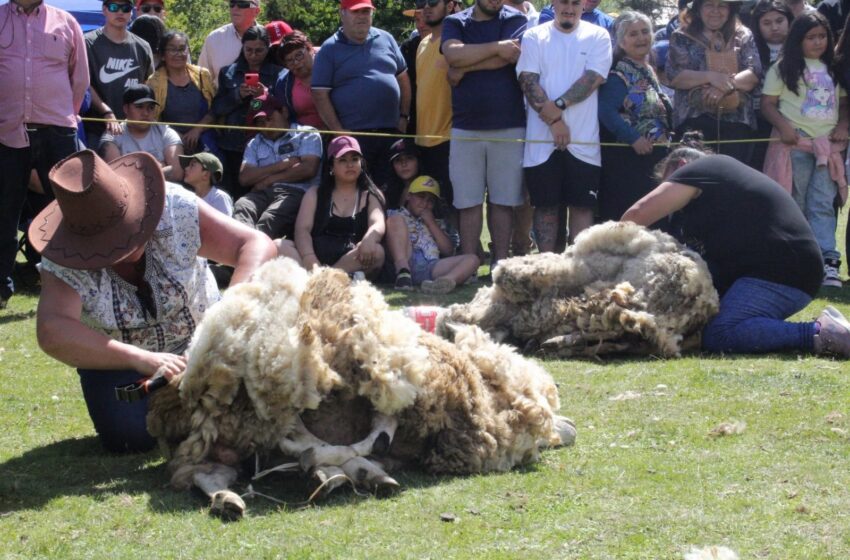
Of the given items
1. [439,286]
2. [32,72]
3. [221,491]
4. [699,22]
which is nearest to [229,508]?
[221,491]

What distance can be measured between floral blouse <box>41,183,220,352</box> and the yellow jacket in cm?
601

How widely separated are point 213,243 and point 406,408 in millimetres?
1253

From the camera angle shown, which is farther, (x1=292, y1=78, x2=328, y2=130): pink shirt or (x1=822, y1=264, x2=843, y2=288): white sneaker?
(x1=292, y1=78, x2=328, y2=130): pink shirt

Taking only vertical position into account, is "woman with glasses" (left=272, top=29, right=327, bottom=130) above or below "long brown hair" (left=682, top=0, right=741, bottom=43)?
below

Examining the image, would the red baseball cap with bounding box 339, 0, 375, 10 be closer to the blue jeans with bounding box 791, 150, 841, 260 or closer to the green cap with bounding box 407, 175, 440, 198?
the green cap with bounding box 407, 175, 440, 198

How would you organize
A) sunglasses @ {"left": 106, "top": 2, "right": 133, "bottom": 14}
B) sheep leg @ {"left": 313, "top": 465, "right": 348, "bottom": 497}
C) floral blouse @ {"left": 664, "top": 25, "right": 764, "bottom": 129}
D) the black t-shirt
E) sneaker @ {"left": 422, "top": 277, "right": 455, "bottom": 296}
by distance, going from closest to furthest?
sheep leg @ {"left": 313, "top": 465, "right": 348, "bottom": 497}, the black t-shirt, sneaker @ {"left": 422, "top": 277, "right": 455, "bottom": 296}, floral blouse @ {"left": 664, "top": 25, "right": 764, "bottom": 129}, sunglasses @ {"left": 106, "top": 2, "right": 133, "bottom": 14}

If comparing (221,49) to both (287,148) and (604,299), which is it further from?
(604,299)

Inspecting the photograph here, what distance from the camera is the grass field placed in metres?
3.84

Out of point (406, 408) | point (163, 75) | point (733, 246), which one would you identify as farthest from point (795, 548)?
point (163, 75)

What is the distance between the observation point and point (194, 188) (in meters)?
9.88

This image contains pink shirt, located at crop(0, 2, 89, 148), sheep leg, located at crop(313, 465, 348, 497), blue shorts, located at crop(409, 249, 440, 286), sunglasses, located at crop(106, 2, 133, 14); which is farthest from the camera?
sunglasses, located at crop(106, 2, 133, 14)

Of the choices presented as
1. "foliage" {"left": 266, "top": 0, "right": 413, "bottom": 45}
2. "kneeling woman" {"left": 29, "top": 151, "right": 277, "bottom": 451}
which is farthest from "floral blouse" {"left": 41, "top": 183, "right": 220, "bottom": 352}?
"foliage" {"left": 266, "top": 0, "right": 413, "bottom": 45}

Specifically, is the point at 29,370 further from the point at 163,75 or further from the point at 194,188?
Answer: the point at 163,75

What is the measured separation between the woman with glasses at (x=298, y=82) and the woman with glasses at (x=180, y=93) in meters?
0.79
